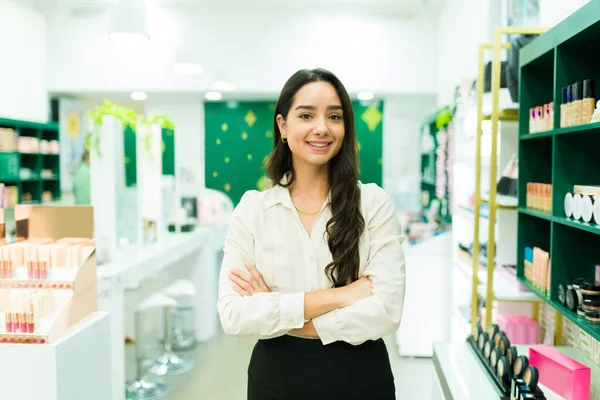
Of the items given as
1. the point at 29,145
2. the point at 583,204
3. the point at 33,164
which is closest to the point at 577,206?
the point at 583,204

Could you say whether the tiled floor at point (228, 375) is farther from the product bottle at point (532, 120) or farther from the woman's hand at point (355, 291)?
the woman's hand at point (355, 291)

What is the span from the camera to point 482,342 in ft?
7.17

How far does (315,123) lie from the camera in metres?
1.43

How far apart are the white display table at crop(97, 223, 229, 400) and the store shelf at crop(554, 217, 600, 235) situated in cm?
208

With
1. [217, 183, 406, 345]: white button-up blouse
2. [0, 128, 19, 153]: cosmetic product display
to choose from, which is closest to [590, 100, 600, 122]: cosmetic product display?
[217, 183, 406, 345]: white button-up blouse

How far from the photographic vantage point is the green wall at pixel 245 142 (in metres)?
7.67

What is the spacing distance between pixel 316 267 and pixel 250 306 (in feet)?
0.72

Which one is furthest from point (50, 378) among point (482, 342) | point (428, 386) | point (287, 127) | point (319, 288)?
point (428, 386)

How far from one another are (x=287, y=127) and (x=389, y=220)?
410 mm

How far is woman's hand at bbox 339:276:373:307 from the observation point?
145 cm

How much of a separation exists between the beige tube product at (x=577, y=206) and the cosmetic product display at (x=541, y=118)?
0.34 meters

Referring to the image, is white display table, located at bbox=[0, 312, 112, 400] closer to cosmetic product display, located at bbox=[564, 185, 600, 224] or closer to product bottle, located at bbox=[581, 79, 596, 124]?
cosmetic product display, located at bbox=[564, 185, 600, 224]

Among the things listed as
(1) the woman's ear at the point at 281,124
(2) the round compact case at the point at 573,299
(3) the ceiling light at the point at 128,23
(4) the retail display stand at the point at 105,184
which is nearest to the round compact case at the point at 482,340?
(2) the round compact case at the point at 573,299

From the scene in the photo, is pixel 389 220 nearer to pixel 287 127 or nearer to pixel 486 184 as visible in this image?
pixel 287 127
